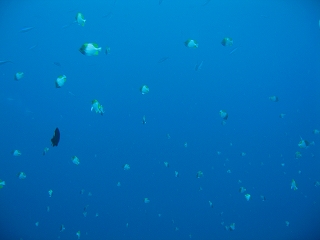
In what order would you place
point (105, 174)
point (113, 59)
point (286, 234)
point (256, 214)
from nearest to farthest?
point (286, 234) → point (256, 214) → point (105, 174) → point (113, 59)

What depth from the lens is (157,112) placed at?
95.6ft

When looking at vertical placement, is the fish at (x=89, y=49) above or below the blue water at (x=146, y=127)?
above

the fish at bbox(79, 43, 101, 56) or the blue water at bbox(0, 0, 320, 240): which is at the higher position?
the fish at bbox(79, 43, 101, 56)

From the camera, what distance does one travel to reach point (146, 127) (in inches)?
1104

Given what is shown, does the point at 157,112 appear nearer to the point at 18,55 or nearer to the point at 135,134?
the point at 135,134

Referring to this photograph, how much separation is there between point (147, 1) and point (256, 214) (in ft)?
81.7

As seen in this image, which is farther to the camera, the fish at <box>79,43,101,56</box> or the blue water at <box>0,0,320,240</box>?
the blue water at <box>0,0,320,240</box>

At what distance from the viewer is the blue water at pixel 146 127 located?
23297mm

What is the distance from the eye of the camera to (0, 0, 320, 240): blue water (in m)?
23.3

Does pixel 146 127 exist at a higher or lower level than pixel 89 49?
lower

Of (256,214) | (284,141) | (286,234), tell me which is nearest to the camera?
(286,234)

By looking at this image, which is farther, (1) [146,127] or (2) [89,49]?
(1) [146,127]

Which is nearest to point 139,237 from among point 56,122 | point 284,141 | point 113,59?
point 56,122

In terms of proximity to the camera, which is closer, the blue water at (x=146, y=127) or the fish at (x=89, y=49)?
the fish at (x=89, y=49)
